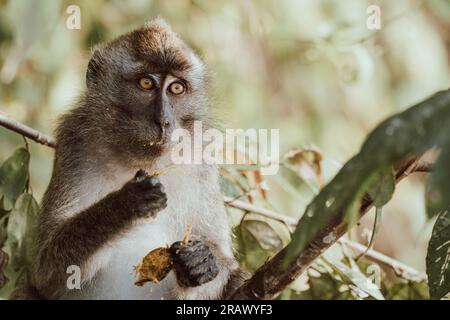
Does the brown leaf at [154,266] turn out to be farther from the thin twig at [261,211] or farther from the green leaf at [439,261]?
the green leaf at [439,261]

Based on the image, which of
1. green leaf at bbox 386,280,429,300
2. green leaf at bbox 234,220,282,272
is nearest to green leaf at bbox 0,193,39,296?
green leaf at bbox 234,220,282,272

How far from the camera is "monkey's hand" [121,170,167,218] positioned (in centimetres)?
340

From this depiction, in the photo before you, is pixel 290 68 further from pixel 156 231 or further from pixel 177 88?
pixel 156 231

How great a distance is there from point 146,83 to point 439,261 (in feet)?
6.42

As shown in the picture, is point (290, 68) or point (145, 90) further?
point (290, 68)

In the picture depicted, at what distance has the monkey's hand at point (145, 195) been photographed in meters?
3.40

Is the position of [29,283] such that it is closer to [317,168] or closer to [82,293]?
[82,293]

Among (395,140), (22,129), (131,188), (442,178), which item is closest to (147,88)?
(22,129)

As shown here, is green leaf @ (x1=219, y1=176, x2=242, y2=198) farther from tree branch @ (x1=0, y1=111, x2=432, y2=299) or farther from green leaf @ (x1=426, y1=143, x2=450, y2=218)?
green leaf @ (x1=426, y1=143, x2=450, y2=218)

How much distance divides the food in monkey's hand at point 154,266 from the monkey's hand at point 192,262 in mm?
46

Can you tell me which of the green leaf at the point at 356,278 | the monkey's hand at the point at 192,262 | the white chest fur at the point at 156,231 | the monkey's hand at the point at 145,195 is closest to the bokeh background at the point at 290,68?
the white chest fur at the point at 156,231

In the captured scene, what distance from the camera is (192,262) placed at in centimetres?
364

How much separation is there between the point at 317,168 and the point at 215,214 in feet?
2.30
